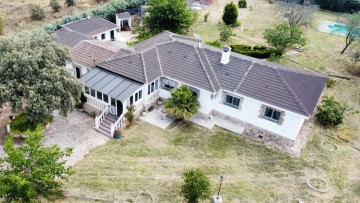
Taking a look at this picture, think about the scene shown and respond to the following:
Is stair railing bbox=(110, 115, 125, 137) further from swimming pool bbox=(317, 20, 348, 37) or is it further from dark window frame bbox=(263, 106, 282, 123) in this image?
swimming pool bbox=(317, 20, 348, 37)

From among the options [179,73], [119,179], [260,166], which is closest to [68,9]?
[179,73]

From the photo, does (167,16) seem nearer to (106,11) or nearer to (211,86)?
(106,11)

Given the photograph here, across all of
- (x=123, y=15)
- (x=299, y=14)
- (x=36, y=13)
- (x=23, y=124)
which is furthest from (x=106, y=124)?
(x=299, y=14)

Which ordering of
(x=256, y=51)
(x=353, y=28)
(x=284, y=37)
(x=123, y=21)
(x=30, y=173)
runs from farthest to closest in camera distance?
(x=123, y=21), (x=353, y=28), (x=284, y=37), (x=256, y=51), (x=30, y=173)

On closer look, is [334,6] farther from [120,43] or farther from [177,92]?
[177,92]

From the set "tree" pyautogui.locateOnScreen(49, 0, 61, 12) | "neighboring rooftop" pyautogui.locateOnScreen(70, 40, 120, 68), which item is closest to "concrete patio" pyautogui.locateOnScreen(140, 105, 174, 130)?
"neighboring rooftop" pyautogui.locateOnScreen(70, 40, 120, 68)
